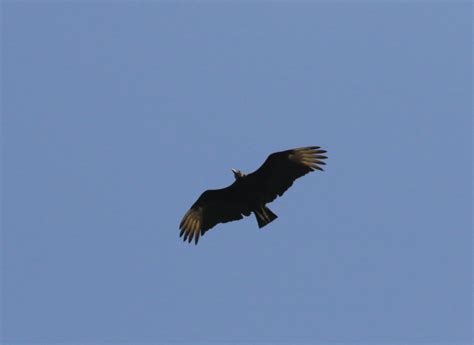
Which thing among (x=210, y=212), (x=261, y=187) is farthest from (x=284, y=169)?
(x=210, y=212)

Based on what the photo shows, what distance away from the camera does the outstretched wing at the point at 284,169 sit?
20.6 meters

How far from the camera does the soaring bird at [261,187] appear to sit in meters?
20.6

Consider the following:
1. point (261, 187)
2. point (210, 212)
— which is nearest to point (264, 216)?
point (261, 187)

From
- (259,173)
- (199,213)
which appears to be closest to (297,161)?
(259,173)

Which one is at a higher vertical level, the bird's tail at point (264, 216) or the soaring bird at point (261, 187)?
the soaring bird at point (261, 187)

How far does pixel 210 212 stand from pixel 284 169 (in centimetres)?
191

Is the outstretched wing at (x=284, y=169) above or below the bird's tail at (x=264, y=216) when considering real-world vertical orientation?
above

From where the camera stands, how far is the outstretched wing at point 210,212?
2123 centimetres

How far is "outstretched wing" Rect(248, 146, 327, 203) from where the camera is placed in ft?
67.6

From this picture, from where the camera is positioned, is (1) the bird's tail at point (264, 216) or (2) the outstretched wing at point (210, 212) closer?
(1) the bird's tail at point (264, 216)

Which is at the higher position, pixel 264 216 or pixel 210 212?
pixel 210 212

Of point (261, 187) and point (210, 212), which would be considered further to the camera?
point (210, 212)

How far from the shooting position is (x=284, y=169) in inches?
816

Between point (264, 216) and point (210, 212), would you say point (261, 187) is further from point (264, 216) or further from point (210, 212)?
point (210, 212)
